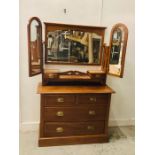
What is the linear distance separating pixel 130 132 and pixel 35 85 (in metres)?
1.66

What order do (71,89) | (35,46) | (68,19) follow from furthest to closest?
(68,19)
(71,89)
(35,46)

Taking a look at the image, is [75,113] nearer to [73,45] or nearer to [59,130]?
[59,130]

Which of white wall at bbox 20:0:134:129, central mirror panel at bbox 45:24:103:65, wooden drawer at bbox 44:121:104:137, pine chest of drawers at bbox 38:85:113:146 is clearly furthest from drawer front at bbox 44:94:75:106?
central mirror panel at bbox 45:24:103:65

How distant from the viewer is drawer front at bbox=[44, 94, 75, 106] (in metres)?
2.42

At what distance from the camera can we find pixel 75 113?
2.52 metres

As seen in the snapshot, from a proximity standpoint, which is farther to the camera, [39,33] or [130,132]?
[130,132]

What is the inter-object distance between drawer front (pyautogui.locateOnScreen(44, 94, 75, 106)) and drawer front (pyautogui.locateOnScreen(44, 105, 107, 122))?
67mm

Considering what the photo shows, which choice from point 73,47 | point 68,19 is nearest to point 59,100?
point 73,47

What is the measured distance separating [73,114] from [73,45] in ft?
3.25

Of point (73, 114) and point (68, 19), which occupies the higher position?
point (68, 19)

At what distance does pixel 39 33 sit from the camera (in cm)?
245

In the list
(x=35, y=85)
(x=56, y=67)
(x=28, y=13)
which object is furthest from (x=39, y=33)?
(x=35, y=85)
